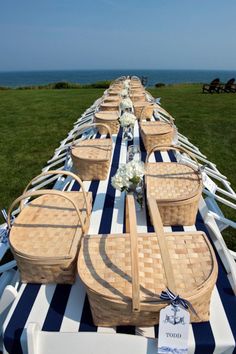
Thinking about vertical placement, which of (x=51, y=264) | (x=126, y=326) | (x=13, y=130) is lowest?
(x=13, y=130)

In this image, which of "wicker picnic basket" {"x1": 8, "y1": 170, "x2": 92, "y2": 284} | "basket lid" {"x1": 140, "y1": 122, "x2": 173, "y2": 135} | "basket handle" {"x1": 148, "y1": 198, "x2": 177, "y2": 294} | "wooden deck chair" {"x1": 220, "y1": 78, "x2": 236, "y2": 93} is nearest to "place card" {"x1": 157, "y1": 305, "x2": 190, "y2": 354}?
"basket handle" {"x1": 148, "y1": 198, "x2": 177, "y2": 294}

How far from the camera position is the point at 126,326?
1682 mm

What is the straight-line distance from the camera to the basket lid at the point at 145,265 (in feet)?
5.14

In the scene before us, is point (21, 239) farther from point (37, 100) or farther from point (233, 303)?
point (37, 100)

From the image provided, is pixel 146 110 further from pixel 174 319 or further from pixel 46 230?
pixel 174 319

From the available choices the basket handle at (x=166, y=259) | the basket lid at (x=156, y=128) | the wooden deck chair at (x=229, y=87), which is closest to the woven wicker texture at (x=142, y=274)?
the basket handle at (x=166, y=259)

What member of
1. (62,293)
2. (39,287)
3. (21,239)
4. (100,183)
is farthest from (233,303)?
(100,183)

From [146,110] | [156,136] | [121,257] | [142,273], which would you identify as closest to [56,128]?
[146,110]

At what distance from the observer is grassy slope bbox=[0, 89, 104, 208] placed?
6.69 metres

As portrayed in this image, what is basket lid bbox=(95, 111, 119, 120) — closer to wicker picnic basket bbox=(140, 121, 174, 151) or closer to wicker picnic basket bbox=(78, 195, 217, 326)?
wicker picnic basket bbox=(140, 121, 174, 151)

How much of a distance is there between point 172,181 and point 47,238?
4.58 ft

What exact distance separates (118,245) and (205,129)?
922 cm

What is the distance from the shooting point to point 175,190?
272 centimetres

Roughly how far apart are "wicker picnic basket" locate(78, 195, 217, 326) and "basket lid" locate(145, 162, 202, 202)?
2.02 ft
